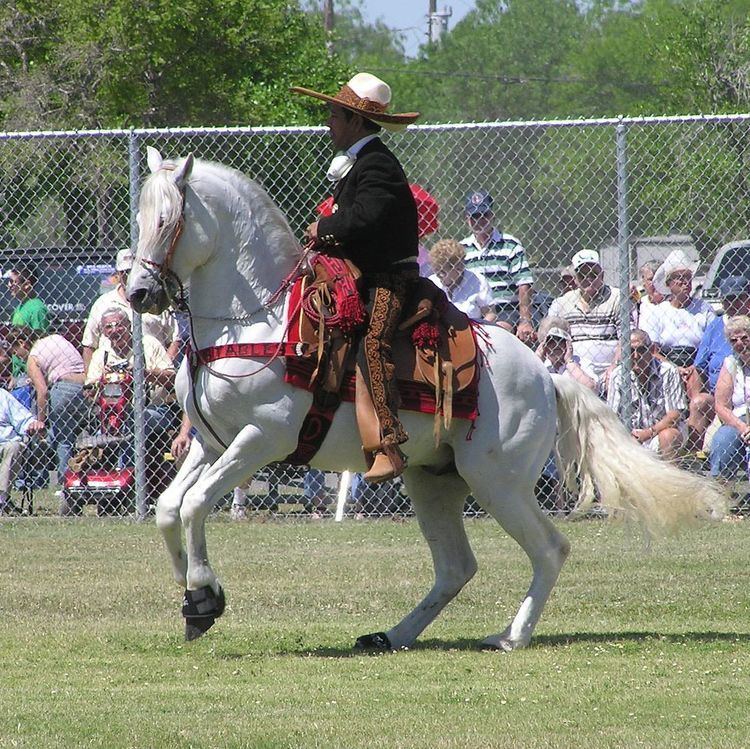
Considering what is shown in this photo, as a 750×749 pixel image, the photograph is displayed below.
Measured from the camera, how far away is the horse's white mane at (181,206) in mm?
7121

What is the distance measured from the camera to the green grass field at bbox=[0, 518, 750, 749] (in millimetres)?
Answer: 5527

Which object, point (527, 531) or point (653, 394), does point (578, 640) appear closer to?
point (527, 531)

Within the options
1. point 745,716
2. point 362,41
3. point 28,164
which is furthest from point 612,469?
point 362,41

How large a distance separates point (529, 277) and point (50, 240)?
4918mm

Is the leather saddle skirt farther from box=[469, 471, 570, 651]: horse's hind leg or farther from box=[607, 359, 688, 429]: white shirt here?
box=[607, 359, 688, 429]: white shirt

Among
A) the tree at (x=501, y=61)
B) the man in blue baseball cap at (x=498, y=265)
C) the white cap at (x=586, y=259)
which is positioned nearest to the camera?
the man in blue baseball cap at (x=498, y=265)

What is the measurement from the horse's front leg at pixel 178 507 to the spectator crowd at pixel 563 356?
451 cm

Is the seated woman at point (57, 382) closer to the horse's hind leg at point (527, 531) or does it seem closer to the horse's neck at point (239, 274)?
the horse's neck at point (239, 274)

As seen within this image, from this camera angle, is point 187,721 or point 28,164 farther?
point 28,164

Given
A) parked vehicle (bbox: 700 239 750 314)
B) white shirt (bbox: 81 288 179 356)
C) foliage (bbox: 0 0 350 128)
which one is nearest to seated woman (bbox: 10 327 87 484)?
white shirt (bbox: 81 288 179 356)

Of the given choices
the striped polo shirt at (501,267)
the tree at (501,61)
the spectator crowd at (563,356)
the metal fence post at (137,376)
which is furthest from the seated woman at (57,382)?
the tree at (501,61)

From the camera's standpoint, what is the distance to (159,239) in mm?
7133

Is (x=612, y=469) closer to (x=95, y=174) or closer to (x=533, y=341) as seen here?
(x=533, y=341)

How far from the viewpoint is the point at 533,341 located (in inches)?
498
